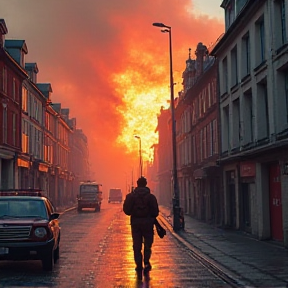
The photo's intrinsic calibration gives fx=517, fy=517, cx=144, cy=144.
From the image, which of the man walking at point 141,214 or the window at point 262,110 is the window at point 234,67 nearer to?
the window at point 262,110

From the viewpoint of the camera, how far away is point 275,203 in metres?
19.0

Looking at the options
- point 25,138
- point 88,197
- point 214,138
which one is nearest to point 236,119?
point 214,138

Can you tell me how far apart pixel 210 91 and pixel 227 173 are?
618 centimetres

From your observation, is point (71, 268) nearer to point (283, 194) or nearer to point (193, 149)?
point (283, 194)

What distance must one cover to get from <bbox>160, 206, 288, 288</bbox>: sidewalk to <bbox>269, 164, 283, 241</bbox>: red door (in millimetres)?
511

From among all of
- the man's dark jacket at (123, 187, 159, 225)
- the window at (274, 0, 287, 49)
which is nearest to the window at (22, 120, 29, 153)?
the window at (274, 0, 287, 49)

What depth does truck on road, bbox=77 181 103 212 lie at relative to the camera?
5200 cm

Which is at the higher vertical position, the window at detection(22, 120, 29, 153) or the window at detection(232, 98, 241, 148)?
the window at detection(22, 120, 29, 153)

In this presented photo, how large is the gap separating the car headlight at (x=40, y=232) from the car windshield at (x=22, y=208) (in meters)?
1.15

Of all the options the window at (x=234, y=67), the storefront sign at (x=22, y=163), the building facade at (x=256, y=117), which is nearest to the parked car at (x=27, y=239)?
the building facade at (x=256, y=117)

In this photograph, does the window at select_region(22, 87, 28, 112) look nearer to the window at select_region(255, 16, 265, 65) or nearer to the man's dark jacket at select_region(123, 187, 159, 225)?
the window at select_region(255, 16, 265, 65)

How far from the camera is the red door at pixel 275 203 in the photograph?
18438mm

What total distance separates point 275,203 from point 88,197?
116 ft

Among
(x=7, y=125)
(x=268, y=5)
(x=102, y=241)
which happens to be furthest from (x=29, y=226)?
(x=7, y=125)
